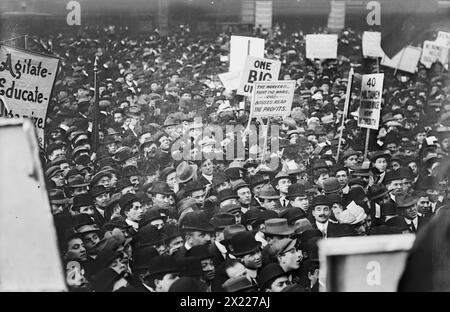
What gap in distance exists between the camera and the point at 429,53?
501 cm

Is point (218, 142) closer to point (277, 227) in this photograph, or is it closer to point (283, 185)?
point (283, 185)

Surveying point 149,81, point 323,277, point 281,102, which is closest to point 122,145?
point 149,81

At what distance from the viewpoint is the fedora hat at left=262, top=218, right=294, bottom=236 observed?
4781mm

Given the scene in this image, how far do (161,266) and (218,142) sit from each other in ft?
2.92

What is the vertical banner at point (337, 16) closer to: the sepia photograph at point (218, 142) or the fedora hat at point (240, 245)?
the sepia photograph at point (218, 142)

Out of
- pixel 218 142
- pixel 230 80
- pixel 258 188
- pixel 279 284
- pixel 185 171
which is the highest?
pixel 230 80

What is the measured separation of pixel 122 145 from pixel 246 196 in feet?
2.90

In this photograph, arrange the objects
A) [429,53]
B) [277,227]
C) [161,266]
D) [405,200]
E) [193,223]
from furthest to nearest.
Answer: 1. [429,53]
2. [405,200]
3. [277,227]
4. [193,223]
5. [161,266]

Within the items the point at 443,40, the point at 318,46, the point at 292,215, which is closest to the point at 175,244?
the point at 292,215

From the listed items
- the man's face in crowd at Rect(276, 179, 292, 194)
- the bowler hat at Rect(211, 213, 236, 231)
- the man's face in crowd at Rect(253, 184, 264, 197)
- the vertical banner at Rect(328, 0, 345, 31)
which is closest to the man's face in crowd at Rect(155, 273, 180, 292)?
the bowler hat at Rect(211, 213, 236, 231)

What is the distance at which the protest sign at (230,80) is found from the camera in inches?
193

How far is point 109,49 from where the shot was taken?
4793 millimetres
